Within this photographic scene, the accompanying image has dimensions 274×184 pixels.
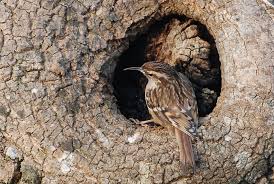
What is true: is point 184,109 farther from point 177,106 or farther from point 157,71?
point 157,71

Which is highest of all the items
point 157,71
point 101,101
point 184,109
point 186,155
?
point 157,71

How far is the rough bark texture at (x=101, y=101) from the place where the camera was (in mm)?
4605

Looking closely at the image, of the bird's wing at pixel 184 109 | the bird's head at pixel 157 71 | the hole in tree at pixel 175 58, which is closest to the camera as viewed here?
the bird's wing at pixel 184 109

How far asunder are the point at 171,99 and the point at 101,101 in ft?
1.90

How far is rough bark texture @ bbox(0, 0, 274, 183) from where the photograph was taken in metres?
4.61

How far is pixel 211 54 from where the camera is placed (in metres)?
5.43

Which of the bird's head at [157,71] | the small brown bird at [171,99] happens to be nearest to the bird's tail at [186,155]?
the small brown bird at [171,99]

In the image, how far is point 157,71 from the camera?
206 inches

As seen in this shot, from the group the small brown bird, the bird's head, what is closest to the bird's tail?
the small brown bird

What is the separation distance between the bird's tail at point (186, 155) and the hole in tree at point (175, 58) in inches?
32.7

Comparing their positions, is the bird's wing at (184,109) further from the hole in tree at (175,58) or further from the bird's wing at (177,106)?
the hole in tree at (175,58)

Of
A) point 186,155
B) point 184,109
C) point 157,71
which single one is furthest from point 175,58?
point 186,155

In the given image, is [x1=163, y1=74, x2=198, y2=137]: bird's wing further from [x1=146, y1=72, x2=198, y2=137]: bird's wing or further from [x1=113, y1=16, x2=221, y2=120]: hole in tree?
[x1=113, y1=16, x2=221, y2=120]: hole in tree

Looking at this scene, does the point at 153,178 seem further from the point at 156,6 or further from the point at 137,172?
the point at 156,6
